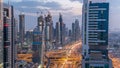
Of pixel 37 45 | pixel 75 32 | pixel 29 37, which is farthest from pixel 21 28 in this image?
pixel 75 32

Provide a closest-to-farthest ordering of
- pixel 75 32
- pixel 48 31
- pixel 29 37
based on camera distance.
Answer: pixel 29 37 → pixel 48 31 → pixel 75 32

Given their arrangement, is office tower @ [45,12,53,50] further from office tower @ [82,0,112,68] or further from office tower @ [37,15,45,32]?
office tower @ [82,0,112,68]

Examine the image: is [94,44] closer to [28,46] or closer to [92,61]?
[28,46]

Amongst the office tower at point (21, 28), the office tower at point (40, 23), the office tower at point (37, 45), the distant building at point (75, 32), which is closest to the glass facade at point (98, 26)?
the office tower at point (37, 45)

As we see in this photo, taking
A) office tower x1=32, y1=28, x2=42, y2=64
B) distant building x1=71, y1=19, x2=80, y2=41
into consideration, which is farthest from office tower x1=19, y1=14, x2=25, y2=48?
distant building x1=71, y1=19, x2=80, y2=41

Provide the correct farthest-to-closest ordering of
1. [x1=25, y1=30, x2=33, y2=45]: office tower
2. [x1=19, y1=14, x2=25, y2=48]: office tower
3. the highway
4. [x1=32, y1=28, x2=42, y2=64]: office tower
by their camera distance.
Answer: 1. [x1=19, y1=14, x2=25, y2=48]: office tower
2. the highway
3. [x1=25, y1=30, x2=33, y2=45]: office tower
4. [x1=32, y1=28, x2=42, y2=64]: office tower

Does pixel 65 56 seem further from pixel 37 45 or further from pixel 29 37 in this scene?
pixel 37 45
